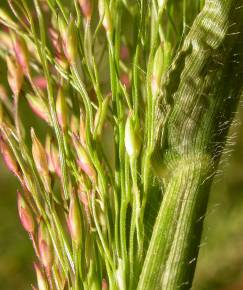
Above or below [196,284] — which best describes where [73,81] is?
above

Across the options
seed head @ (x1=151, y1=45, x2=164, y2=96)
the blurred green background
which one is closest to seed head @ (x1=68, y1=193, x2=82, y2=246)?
seed head @ (x1=151, y1=45, x2=164, y2=96)

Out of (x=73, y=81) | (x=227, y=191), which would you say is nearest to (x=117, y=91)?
(x=73, y=81)

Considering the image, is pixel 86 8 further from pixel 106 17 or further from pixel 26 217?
pixel 26 217

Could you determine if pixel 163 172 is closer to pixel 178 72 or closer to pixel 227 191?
pixel 178 72

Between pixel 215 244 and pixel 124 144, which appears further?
pixel 215 244

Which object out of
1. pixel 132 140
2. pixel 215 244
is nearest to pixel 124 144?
pixel 132 140

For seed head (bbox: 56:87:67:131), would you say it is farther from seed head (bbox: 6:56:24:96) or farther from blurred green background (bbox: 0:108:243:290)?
blurred green background (bbox: 0:108:243:290)
